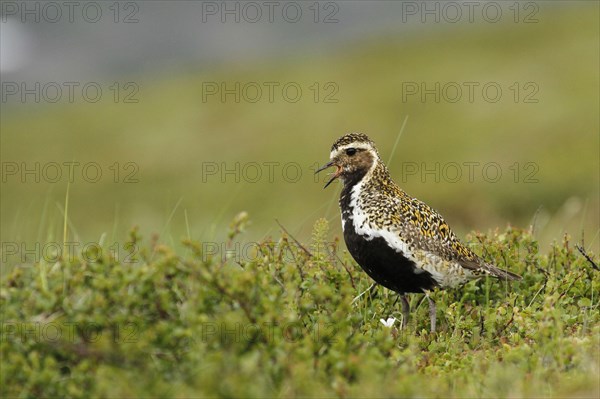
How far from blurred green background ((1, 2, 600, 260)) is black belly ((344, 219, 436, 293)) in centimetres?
664

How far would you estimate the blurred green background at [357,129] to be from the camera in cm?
2288

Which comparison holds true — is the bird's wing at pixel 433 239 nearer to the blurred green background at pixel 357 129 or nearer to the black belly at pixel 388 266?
the black belly at pixel 388 266

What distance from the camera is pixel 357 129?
3322 cm

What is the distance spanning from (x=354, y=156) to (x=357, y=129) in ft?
82.6

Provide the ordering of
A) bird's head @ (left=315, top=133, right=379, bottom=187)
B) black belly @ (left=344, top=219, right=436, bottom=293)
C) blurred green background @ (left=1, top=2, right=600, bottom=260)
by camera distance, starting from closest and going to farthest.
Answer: black belly @ (left=344, top=219, right=436, bottom=293) < bird's head @ (left=315, top=133, right=379, bottom=187) < blurred green background @ (left=1, top=2, right=600, bottom=260)

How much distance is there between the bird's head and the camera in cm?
820

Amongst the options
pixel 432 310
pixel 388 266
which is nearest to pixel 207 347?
pixel 388 266

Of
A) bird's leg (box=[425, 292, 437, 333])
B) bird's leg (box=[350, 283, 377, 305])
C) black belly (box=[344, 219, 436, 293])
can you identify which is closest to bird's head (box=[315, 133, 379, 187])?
black belly (box=[344, 219, 436, 293])

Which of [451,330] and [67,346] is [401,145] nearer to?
[451,330]

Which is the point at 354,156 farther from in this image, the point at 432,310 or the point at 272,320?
the point at 272,320

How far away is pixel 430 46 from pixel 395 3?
103733 mm

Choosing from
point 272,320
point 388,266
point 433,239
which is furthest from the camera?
point 433,239

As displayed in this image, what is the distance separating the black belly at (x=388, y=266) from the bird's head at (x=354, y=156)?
813mm

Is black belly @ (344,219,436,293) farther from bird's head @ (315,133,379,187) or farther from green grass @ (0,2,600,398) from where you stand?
bird's head @ (315,133,379,187)
